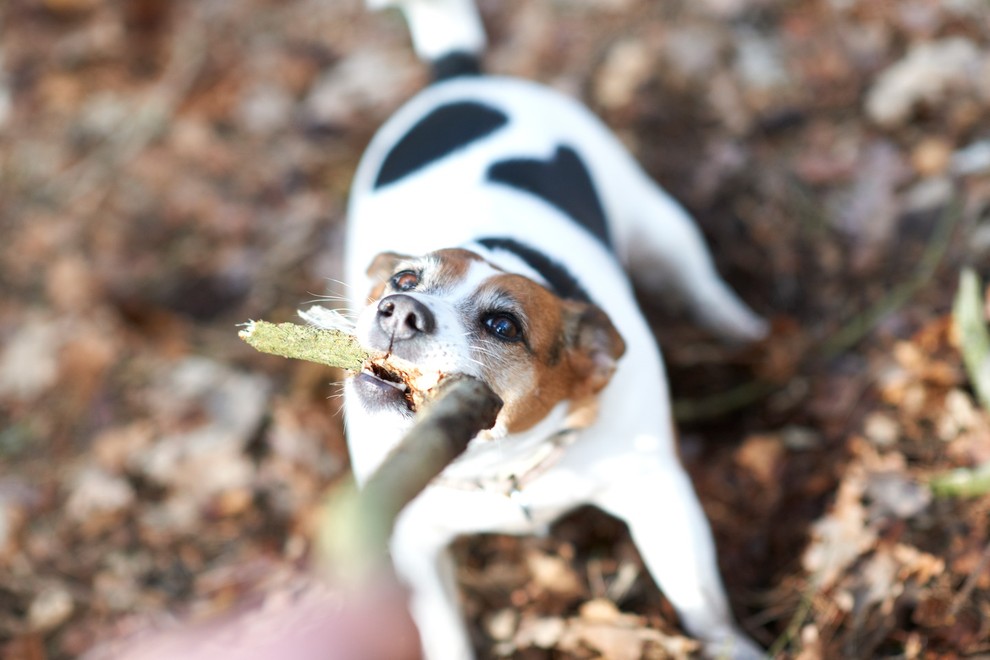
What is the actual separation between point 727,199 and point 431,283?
2.49 metres

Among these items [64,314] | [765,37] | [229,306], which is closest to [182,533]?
[229,306]

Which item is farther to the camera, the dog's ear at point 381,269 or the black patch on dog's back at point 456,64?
the black patch on dog's back at point 456,64

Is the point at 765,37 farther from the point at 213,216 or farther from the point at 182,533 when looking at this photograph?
the point at 182,533

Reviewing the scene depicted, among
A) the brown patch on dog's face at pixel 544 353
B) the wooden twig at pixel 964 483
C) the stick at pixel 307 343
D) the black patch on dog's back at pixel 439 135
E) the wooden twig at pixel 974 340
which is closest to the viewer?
the stick at pixel 307 343

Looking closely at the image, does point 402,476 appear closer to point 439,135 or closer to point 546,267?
point 546,267

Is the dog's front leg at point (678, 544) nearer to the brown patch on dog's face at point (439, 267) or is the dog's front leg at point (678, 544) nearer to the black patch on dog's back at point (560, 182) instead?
the brown patch on dog's face at point (439, 267)

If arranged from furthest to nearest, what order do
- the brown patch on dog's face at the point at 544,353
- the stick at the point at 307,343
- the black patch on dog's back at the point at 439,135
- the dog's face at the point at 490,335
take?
the black patch on dog's back at the point at 439,135, the brown patch on dog's face at the point at 544,353, the dog's face at the point at 490,335, the stick at the point at 307,343

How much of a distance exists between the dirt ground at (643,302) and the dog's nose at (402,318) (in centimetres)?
156

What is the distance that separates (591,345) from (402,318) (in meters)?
0.70

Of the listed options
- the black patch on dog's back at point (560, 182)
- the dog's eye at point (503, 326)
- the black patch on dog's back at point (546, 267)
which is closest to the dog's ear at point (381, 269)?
the black patch on dog's back at point (546, 267)

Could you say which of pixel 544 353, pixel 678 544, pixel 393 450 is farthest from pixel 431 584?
pixel 393 450

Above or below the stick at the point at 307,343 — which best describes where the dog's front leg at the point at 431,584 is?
below

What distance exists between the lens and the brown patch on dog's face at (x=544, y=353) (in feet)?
8.54

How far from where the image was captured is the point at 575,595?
11.6 ft
